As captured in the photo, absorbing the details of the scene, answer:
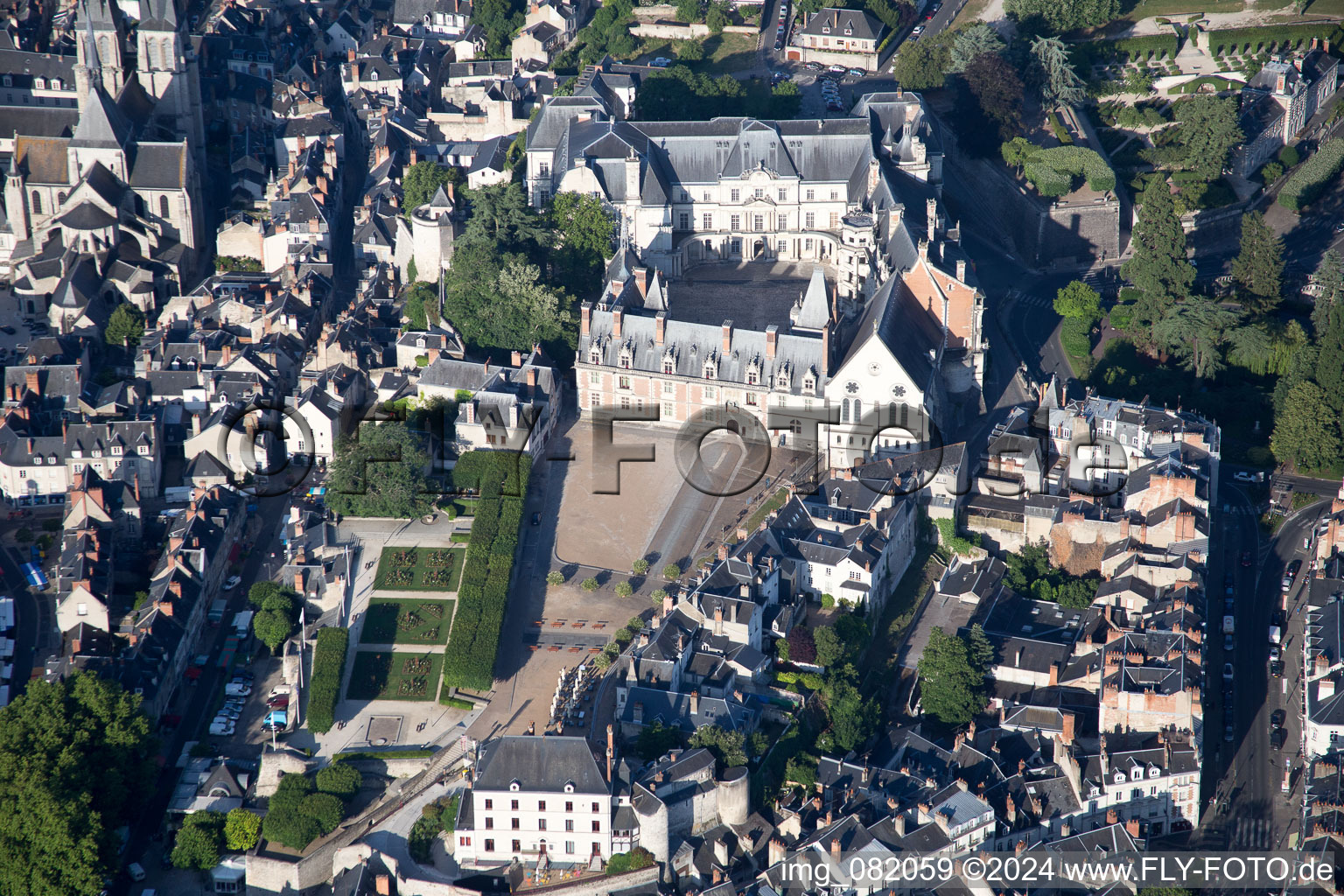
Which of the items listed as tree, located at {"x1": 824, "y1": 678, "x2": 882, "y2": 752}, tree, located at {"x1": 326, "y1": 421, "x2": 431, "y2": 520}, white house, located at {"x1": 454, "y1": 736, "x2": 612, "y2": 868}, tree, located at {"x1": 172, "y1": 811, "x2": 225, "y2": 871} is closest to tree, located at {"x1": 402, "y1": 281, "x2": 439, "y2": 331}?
tree, located at {"x1": 326, "y1": 421, "x2": 431, "y2": 520}

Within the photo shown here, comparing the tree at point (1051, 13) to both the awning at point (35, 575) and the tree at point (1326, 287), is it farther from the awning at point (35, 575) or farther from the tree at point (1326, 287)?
the awning at point (35, 575)

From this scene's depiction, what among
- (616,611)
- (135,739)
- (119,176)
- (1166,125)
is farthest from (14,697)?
(1166,125)

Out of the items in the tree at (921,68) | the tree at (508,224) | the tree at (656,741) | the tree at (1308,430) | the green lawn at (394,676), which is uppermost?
the tree at (921,68)

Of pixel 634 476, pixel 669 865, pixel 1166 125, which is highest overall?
pixel 1166 125

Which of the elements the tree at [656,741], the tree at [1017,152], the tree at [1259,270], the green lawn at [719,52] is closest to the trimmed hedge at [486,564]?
the tree at [656,741]

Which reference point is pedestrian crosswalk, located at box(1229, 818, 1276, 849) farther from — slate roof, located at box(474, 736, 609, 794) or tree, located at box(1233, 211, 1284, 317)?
tree, located at box(1233, 211, 1284, 317)

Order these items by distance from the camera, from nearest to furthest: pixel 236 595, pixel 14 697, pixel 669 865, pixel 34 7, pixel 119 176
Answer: pixel 669 865
pixel 14 697
pixel 236 595
pixel 119 176
pixel 34 7

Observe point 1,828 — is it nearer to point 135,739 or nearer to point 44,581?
point 135,739
